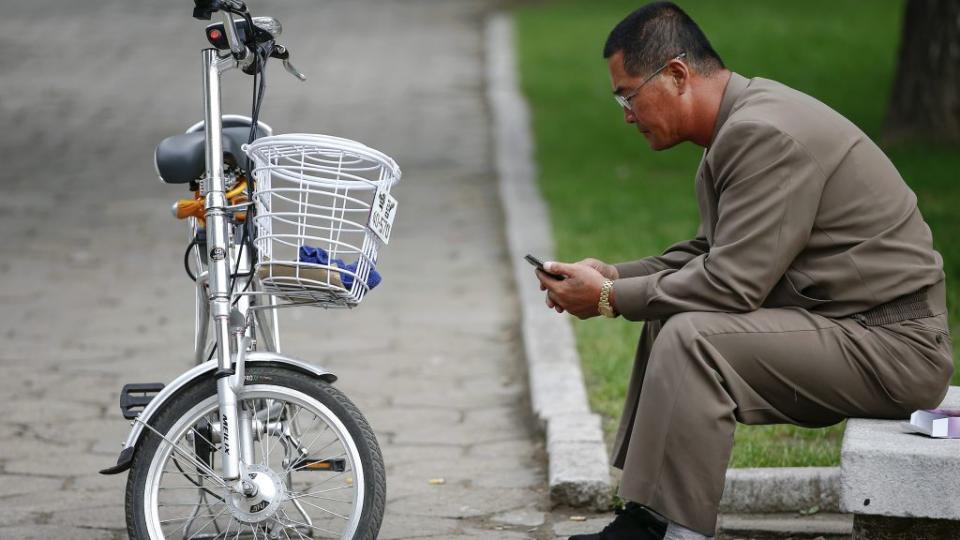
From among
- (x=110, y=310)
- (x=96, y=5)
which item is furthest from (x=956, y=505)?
(x=96, y=5)

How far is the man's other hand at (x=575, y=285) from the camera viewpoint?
3598 millimetres

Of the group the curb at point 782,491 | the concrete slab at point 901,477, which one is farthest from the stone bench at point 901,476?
the curb at point 782,491

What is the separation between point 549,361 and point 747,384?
2.50 meters

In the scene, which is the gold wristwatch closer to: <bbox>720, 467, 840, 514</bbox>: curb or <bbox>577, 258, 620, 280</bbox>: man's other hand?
<bbox>577, 258, 620, 280</bbox>: man's other hand

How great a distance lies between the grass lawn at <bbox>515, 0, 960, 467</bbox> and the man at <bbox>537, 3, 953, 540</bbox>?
1.07 meters

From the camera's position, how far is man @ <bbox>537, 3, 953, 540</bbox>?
340 centimetres

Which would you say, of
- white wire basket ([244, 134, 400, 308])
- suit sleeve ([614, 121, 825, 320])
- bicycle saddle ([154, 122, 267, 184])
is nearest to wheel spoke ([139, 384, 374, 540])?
white wire basket ([244, 134, 400, 308])

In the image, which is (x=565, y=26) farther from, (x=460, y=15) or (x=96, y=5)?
(x=96, y=5)

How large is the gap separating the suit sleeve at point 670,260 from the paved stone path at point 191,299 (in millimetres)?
906

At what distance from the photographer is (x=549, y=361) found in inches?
235

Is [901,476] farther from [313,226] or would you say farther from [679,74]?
[313,226]

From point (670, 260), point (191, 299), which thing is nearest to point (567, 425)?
point (670, 260)

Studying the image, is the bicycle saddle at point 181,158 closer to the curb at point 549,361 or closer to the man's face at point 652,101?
the man's face at point 652,101

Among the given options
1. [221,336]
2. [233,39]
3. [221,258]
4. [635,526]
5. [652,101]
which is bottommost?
[635,526]
